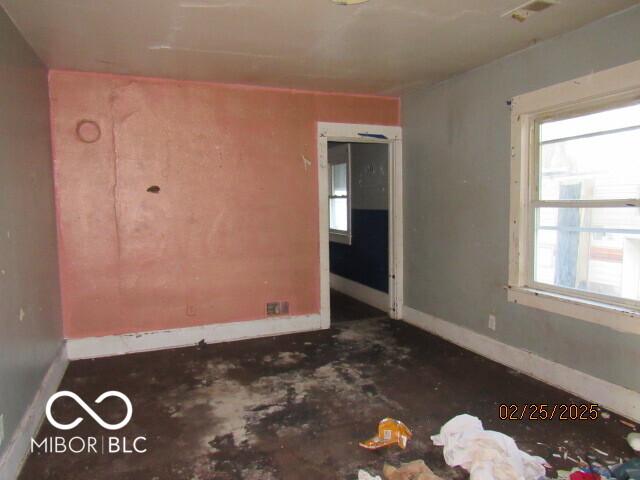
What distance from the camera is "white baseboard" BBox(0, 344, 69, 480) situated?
207cm

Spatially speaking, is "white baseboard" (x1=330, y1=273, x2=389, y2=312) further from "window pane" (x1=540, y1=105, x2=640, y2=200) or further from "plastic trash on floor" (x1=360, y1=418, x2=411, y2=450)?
"plastic trash on floor" (x1=360, y1=418, x2=411, y2=450)

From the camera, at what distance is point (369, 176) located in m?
5.30

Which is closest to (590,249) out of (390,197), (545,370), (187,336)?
(545,370)

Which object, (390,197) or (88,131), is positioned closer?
(88,131)

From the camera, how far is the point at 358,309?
5.27 metres

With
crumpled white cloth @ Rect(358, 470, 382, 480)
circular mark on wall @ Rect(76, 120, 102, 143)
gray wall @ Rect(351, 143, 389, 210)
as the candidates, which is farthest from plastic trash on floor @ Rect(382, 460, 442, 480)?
circular mark on wall @ Rect(76, 120, 102, 143)

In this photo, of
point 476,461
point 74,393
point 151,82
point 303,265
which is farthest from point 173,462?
point 151,82

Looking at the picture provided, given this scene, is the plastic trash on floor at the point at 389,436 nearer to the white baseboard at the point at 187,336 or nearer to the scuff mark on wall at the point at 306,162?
the white baseboard at the point at 187,336

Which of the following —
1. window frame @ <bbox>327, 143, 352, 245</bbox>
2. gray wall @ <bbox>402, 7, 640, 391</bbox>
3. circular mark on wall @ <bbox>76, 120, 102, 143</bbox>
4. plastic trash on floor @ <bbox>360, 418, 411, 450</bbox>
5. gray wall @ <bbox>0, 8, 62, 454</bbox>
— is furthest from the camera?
window frame @ <bbox>327, 143, 352, 245</bbox>

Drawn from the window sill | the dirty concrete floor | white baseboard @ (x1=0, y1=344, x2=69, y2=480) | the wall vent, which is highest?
the window sill

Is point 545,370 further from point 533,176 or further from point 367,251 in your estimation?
point 367,251

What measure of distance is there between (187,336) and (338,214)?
117 inches

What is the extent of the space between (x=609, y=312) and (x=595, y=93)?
132 cm

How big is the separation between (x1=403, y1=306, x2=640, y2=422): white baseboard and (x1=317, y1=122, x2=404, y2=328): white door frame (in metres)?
0.57
